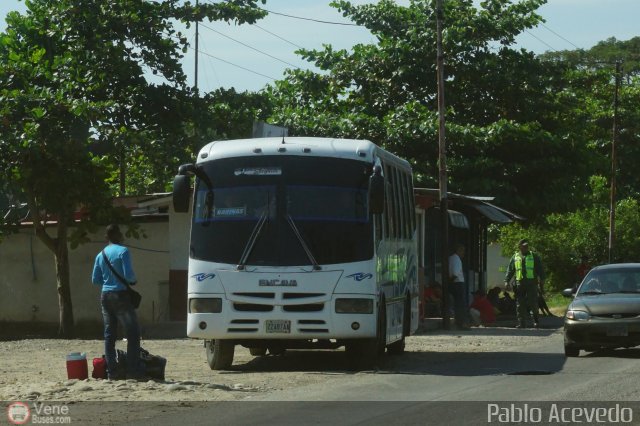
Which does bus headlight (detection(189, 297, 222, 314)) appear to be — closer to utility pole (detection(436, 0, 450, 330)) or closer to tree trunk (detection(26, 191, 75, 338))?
tree trunk (detection(26, 191, 75, 338))

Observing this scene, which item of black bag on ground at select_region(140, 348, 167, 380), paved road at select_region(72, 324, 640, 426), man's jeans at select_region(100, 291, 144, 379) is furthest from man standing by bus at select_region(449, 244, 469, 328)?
man's jeans at select_region(100, 291, 144, 379)

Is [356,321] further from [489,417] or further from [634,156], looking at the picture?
[634,156]

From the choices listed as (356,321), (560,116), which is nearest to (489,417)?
(356,321)

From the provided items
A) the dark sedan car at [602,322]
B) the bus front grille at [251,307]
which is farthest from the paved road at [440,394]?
the bus front grille at [251,307]

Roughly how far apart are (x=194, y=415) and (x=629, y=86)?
53.3 m

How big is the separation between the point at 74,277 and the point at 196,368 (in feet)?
37.7

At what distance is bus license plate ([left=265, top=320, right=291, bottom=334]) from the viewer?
606 inches

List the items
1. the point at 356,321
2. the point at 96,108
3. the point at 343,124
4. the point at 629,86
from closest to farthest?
the point at 356,321, the point at 96,108, the point at 343,124, the point at 629,86

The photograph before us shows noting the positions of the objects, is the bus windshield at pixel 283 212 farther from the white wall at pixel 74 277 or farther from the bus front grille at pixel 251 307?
the white wall at pixel 74 277

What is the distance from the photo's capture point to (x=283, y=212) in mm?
15727

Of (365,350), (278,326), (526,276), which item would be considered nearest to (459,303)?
(526,276)

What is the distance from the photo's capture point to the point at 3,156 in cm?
2303

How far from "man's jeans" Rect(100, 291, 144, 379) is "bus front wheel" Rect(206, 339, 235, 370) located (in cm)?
221

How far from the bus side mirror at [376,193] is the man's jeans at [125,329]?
11.2ft
